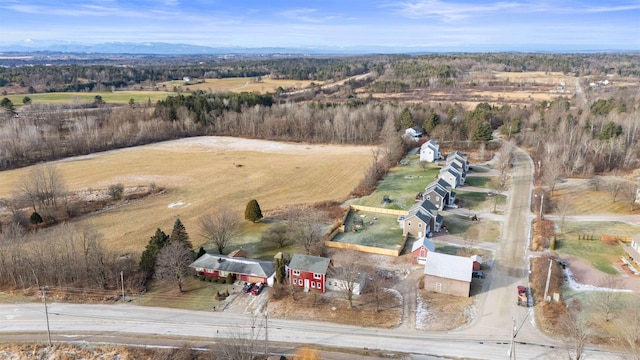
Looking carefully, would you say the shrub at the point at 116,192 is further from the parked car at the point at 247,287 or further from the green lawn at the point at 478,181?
the green lawn at the point at 478,181

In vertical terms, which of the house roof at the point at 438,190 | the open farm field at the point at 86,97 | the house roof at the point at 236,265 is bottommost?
the house roof at the point at 236,265

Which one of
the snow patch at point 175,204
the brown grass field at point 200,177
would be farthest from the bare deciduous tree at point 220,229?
the snow patch at point 175,204

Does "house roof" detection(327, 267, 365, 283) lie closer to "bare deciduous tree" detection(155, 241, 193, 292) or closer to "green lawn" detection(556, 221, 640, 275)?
"bare deciduous tree" detection(155, 241, 193, 292)

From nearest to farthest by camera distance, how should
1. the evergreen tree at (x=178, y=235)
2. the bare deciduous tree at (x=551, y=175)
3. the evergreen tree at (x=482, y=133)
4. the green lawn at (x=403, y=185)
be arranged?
the evergreen tree at (x=178, y=235), the green lawn at (x=403, y=185), the bare deciduous tree at (x=551, y=175), the evergreen tree at (x=482, y=133)

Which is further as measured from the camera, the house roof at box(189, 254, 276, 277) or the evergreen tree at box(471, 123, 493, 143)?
the evergreen tree at box(471, 123, 493, 143)

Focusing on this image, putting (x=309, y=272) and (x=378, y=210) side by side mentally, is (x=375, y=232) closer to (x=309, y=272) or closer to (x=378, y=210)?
(x=378, y=210)

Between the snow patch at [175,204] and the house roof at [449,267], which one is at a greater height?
the house roof at [449,267]

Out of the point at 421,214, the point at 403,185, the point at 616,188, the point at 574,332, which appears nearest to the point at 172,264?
the point at 421,214

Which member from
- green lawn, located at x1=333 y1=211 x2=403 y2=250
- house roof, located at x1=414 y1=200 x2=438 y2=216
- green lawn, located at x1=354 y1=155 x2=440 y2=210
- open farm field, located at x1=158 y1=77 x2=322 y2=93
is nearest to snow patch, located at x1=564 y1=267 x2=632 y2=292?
house roof, located at x1=414 y1=200 x2=438 y2=216
